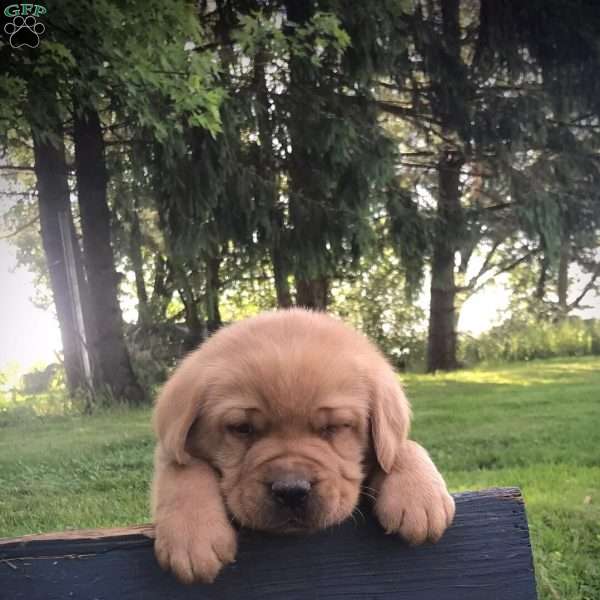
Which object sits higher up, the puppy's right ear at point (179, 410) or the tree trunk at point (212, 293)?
the tree trunk at point (212, 293)

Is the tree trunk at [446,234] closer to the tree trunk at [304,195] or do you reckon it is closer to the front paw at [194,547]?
the tree trunk at [304,195]

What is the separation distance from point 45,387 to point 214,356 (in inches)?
87.1

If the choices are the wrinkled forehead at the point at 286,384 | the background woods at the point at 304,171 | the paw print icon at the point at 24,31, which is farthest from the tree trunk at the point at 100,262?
the wrinkled forehead at the point at 286,384

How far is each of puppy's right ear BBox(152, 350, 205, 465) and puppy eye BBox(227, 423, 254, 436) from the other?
7 centimetres

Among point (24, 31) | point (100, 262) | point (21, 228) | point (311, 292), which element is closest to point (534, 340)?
point (311, 292)

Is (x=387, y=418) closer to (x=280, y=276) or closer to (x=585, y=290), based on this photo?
(x=280, y=276)

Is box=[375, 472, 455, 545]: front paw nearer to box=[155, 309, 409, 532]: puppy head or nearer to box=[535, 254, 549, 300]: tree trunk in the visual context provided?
box=[155, 309, 409, 532]: puppy head

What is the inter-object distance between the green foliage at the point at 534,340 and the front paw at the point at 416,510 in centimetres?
317

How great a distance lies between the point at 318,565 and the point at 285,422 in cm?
23

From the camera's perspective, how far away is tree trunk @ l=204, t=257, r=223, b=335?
10.9 ft

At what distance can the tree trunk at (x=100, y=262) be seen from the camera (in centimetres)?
335

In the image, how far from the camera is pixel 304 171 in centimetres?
378

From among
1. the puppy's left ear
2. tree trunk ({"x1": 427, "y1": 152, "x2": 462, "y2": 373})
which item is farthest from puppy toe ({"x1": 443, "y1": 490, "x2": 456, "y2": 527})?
tree trunk ({"x1": 427, "y1": 152, "x2": 462, "y2": 373})

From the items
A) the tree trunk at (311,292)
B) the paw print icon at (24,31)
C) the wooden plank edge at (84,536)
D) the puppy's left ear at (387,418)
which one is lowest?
the wooden plank edge at (84,536)
